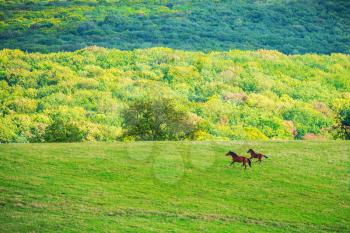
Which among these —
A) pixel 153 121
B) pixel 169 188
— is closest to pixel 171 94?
pixel 153 121

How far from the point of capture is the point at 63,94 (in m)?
117

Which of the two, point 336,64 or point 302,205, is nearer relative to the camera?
point 302,205

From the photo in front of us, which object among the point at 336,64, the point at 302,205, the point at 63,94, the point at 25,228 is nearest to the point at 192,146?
the point at 302,205

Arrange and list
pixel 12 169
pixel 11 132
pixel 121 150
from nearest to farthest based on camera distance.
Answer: pixel 12 169 → pixel 121 150 → pixel 11 132

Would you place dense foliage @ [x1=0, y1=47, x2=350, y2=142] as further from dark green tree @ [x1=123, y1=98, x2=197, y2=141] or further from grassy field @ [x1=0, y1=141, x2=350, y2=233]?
grassy field @ [x1=0, y1=141, x2=350, y2=233]

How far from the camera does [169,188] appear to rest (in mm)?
32812

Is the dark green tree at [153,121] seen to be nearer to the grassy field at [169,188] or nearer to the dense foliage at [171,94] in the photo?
the dense foliage at [171,94]

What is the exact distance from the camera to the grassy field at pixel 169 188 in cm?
2827

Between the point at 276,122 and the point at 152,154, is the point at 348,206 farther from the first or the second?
the point at 276,122

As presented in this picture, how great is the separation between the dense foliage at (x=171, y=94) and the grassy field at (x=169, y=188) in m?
15.6

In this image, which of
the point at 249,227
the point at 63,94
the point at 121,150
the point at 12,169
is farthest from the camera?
the point at 63,94

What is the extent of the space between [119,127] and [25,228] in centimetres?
6145

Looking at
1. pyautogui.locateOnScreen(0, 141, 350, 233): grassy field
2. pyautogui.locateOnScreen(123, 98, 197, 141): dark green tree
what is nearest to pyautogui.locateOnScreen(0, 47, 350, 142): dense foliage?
pyautogui.locateOnScreen(123, 98, 197, 141): dark green tree

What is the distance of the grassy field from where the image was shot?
28.3 m
